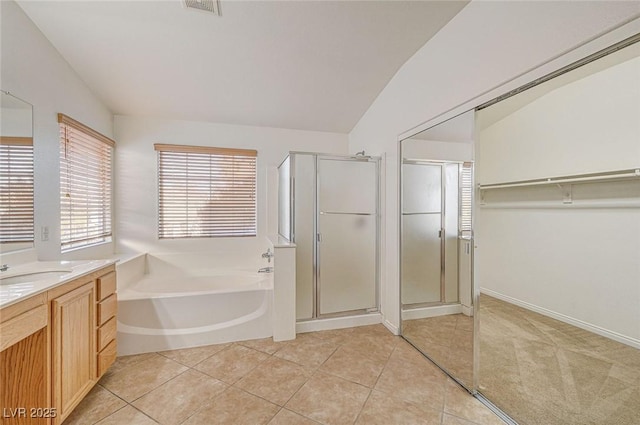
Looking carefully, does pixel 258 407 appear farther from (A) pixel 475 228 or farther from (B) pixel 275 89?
(B) pixel 275 89

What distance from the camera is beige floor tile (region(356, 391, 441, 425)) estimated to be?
156 centimetres

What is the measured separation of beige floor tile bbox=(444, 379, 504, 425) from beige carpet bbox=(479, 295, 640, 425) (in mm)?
115

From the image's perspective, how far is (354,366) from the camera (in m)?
2.13

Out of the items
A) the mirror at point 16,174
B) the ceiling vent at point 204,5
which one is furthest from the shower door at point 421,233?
the mirror at point 16,174

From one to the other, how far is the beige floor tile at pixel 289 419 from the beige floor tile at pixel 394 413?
32 cm

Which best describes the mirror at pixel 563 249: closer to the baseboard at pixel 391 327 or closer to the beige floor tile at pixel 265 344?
the baseboard at pixel 391 327

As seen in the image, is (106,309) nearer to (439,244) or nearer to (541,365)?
(439,244)

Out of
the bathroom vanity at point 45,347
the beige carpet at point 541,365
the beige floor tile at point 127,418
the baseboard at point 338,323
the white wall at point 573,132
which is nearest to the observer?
the bathroom vanity at point 45,347

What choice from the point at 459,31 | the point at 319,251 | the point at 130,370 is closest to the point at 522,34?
the point at 459,31

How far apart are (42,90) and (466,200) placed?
355 cm

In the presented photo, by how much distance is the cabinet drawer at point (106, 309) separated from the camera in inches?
70.6

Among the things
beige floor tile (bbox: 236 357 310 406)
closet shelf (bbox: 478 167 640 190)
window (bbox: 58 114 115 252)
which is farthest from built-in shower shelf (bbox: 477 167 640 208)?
window (bbox: 58 114 115 252)

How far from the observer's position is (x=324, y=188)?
2.85 meters

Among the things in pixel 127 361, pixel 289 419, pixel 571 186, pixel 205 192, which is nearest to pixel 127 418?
pixel 127 361
